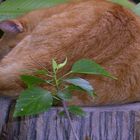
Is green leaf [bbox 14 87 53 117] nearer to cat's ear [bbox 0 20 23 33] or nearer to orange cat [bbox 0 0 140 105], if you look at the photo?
orange cat [bbox 0 0 140 105]

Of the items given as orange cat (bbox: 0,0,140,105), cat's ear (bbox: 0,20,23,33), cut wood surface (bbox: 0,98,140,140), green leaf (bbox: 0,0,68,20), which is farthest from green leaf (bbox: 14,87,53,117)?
green leaf (bbox: 0,0,68,20)

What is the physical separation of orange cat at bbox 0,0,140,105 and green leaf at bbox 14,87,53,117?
1.40 ft

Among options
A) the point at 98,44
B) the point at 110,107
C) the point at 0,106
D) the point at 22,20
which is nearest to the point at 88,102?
the point at 110,107

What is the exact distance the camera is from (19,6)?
2680 millimetres

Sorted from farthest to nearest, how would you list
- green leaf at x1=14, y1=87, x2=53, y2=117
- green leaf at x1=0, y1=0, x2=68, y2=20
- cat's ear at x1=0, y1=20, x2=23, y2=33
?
green leaf at x1=0, y1=0, x2=68, y2=20 → cat's ear at x1=0, y1=20, x2=23, y2=33 → green leaf at x1=14, y1=87, x2=53, y2=117

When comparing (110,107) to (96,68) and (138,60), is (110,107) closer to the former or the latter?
(138,60)

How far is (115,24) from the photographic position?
6.26 feet

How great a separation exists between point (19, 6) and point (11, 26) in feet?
2.24

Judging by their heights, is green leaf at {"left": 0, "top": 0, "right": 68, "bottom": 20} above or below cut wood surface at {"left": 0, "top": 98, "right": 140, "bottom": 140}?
above

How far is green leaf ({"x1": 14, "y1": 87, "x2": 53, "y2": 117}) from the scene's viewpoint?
131 centimetres

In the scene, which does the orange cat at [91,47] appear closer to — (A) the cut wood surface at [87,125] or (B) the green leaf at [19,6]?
(A) the cut wood surface at [87,125]

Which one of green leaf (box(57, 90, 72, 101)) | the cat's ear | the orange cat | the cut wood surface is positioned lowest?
the cut wood surface

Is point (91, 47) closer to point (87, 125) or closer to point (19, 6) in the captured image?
point (87, 125)

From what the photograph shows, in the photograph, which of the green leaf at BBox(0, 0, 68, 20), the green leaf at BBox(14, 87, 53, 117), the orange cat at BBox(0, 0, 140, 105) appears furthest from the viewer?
the green leaf at BBox(0, 0, 68, 20)
